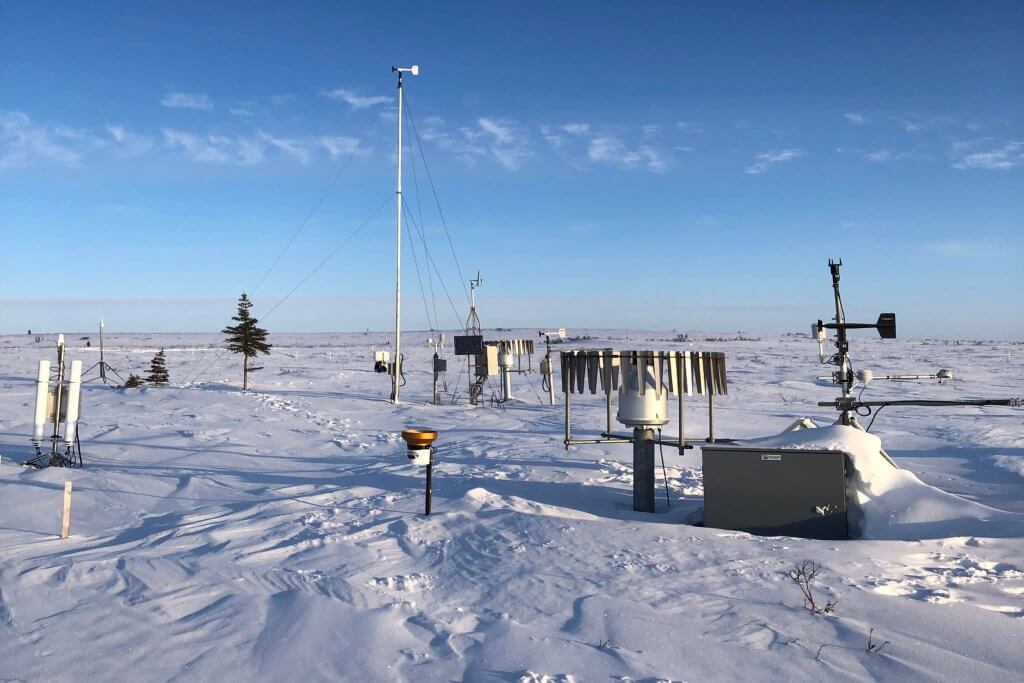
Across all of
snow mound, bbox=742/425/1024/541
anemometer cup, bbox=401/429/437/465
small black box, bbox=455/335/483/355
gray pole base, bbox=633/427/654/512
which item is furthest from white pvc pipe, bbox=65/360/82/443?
small black box, bbox=455/335/483/355

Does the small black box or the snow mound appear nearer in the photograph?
the snow mound

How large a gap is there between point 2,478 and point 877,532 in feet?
43.9

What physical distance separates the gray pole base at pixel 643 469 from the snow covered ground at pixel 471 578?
0.26 m

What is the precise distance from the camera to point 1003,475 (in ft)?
43.7

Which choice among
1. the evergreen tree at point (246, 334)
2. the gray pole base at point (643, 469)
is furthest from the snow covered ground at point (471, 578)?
the evergreen tree at point (246, 334)

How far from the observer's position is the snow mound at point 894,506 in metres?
8.77

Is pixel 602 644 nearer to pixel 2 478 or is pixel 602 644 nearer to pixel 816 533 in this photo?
pixel 816 533

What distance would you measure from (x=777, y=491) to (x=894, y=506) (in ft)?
4.85

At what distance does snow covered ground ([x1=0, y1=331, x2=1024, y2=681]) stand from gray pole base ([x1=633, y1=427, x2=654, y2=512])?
0.26 metres

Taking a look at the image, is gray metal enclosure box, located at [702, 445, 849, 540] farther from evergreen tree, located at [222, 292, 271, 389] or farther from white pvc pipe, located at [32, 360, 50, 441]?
evergreen tree, located at [222, 292, 271, 389]

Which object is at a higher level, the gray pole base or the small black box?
the small black box

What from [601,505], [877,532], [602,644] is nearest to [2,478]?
[601,505]

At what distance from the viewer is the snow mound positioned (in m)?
8.77

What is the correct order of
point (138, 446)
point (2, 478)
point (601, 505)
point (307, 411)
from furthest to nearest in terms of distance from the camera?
point (307, 411) < point (138, 446) < point (2, 478) < point (601, 505)
